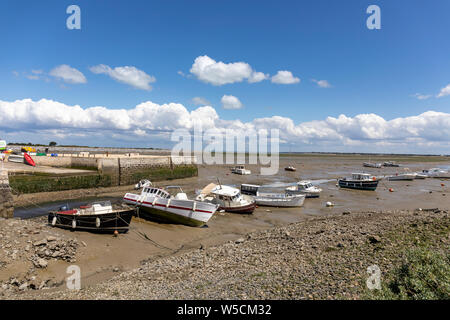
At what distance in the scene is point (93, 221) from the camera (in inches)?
736

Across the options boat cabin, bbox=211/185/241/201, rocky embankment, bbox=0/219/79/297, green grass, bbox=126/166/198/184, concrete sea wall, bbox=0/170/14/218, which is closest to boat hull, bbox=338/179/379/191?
boat cabin, bbox=211/185/241/201

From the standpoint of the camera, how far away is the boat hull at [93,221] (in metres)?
18.6

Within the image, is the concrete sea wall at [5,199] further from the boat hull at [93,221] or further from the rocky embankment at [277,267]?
the rocky embankment at [277,267]

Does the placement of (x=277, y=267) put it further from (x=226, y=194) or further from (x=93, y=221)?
(x=226, y=194)

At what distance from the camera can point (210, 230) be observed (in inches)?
838

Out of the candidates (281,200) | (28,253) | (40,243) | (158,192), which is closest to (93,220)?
(40,243)

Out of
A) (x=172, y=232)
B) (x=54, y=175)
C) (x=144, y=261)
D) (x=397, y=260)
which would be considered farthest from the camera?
(x=54, y=175)

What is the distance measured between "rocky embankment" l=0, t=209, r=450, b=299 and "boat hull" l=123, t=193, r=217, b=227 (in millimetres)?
5265

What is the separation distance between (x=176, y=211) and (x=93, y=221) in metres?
6.52

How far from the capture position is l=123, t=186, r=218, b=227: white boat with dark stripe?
21.5 meters

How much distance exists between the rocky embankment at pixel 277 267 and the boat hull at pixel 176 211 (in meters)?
5.26
